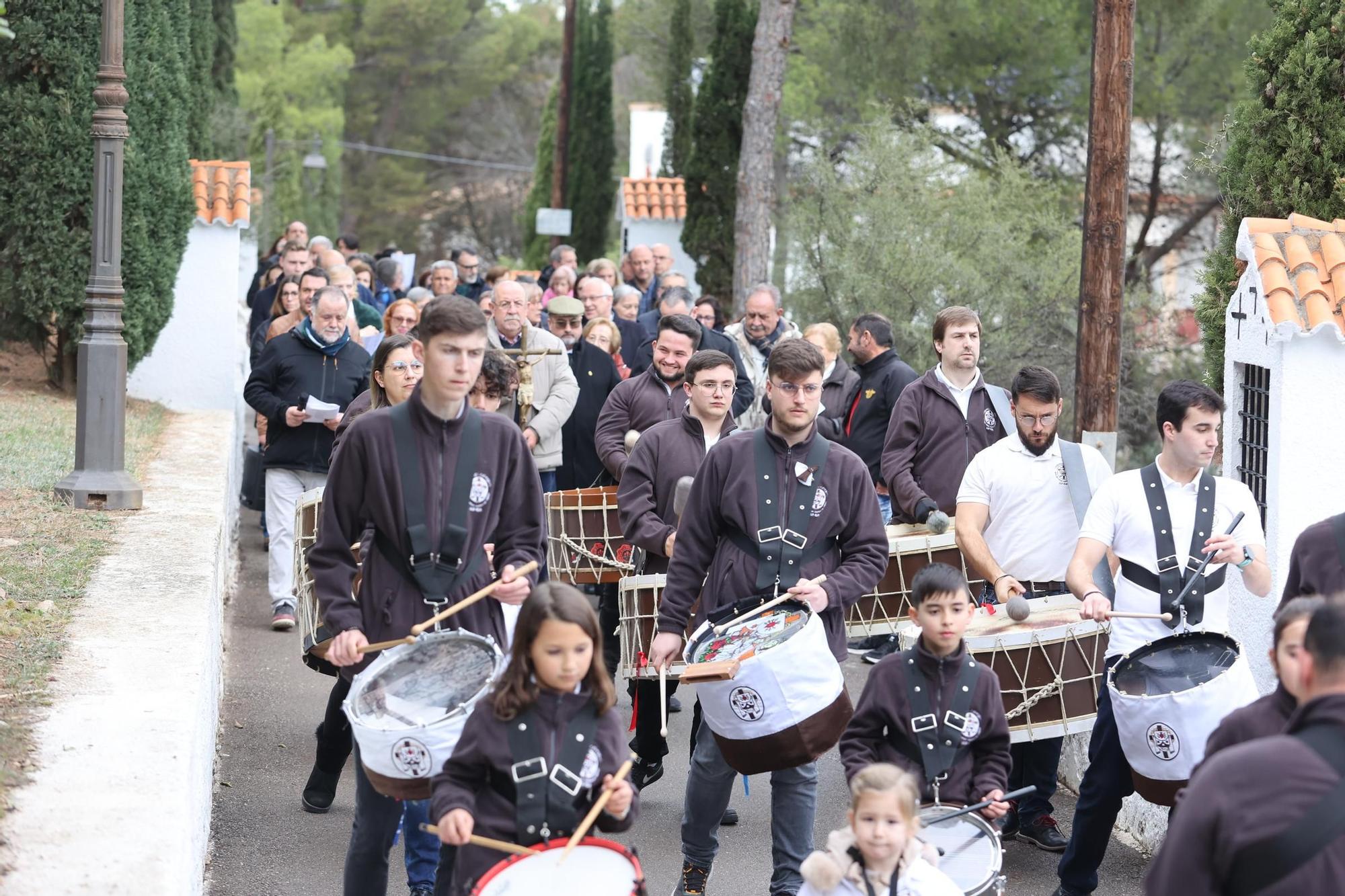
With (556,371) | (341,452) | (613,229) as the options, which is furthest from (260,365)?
(613,229)

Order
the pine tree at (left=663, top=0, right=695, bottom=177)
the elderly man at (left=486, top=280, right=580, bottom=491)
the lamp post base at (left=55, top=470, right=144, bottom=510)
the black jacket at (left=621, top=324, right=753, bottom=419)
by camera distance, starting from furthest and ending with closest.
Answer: the pine tree at (left=663, top=0, right=695, bottom=177), the black jacket at (left=621, top=324, right=753, bottom=419), the elderly man at (left=486, top=280, right=580, bottom=491), the lamp post base at (left=55, top=470, right=144, bottom=510)

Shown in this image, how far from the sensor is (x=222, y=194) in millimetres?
17422

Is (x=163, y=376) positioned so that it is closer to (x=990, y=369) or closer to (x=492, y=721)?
(x=990, y=369)

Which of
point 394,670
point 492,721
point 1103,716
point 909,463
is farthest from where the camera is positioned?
point 909,463

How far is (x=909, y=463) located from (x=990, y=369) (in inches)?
482

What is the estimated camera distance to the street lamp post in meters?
9.90

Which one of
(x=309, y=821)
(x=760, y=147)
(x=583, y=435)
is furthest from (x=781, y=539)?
(x=760, y=147)

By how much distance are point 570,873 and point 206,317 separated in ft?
44.7

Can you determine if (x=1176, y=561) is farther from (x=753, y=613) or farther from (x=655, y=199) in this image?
(x=655, y=199)

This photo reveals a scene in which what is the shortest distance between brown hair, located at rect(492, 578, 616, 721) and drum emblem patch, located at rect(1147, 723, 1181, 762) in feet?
6.82

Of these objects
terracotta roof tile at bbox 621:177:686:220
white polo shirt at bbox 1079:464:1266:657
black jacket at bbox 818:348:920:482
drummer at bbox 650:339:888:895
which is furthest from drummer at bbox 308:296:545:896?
terracotta roof tile at bbox 621:177:686:220

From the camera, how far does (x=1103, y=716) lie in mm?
6383

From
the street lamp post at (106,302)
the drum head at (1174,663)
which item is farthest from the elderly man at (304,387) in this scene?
the drum head at (1174,663)

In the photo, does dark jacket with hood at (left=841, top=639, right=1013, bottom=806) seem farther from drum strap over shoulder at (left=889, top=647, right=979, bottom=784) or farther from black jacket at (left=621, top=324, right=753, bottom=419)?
black jacket at (left=621, top=324, right=753, bottom=419)
